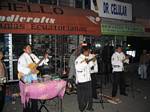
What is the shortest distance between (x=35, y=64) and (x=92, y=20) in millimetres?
5949

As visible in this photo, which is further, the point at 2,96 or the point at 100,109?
the point at 100,109

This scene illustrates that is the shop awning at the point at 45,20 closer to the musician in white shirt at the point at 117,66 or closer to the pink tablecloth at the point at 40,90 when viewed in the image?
the musician in white shirt at the point at 117,66

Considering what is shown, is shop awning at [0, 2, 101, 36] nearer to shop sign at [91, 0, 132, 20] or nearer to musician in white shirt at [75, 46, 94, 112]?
shop sign at [91, 0, 132, 20]

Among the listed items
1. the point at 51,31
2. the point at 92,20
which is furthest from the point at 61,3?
the point at 51,31

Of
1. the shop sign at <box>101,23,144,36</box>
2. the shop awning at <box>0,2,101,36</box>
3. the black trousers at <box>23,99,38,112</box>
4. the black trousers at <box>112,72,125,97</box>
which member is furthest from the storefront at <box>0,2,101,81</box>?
the black trousers at <box>23,99,38,112</box>

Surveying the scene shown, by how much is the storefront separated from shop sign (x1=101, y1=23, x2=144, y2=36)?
0.62 meters

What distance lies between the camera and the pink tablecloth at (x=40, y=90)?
8297 mm

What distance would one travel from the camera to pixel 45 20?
494 inches

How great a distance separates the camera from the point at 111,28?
1534 cm

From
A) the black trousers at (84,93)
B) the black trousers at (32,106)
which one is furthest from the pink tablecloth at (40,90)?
the black trousers at (84,93)

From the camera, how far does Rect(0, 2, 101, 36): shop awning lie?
37.6 feet

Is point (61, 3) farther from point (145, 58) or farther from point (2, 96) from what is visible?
point (2, 96)

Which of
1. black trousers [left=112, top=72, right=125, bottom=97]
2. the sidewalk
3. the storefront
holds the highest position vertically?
the storefront

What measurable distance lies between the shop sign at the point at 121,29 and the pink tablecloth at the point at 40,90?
674 cm
